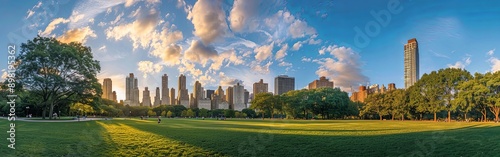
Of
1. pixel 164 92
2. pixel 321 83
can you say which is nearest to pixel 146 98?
pixel 164 92

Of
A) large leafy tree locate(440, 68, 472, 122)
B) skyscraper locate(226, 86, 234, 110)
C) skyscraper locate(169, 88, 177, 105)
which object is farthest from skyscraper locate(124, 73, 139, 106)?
large leafy tree locate(440, 68, 472, 122)

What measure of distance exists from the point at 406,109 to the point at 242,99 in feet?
227

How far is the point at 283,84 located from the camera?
115 metres

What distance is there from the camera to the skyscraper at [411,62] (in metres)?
90.1

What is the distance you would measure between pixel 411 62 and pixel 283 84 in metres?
42.2

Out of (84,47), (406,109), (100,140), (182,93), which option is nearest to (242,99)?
(182,93)

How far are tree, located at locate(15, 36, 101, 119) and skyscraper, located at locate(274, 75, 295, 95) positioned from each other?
71339mm

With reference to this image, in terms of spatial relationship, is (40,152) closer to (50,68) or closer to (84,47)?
(50,68)

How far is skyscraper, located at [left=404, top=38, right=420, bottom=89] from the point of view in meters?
90.1

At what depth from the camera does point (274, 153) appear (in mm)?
15438

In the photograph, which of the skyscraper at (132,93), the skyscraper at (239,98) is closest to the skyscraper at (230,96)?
the skyscraper at (239,98)

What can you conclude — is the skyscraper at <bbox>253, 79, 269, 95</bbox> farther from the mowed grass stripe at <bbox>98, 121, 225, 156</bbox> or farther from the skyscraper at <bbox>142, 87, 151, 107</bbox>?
the mowed grass stripe at <bbox>98, 121, 225, 156</bbox>

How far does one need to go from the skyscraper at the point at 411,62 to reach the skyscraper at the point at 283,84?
1552 inches

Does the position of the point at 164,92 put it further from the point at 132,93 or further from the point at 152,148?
the point at 152,148
